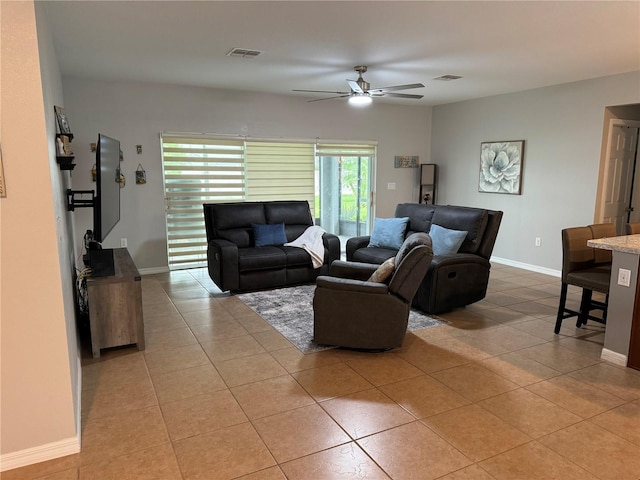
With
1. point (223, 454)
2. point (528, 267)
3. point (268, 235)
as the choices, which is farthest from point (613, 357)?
point (268, 235)

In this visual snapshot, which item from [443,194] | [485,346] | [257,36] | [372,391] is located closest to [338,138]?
[443,194]

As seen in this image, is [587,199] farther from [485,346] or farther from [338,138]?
[338,138]

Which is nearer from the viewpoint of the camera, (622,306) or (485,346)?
(622,306)

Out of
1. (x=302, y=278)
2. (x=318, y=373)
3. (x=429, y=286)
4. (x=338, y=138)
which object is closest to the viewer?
(x=318, y=373)

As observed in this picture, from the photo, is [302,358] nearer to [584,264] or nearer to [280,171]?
[584,264]

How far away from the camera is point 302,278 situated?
5.34 metres

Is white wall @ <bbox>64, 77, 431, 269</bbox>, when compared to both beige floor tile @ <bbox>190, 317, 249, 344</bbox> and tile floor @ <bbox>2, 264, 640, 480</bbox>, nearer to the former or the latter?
tile floor @ <bbox>2, 264, 640, 480</bbox>

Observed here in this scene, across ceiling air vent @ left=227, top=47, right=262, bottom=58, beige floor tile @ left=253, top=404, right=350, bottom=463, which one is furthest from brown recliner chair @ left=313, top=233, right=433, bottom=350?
ceiling air vent @ left=227, top=47, right=262, bottom=58

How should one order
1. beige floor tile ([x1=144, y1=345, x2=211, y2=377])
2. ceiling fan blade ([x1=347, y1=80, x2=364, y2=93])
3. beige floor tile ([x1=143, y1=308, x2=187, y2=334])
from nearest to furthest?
1. beige floor tile ([x1=144, y1=345, x2=211, y2=377])
2. beige floor tile ([x1=143, y1=308, x2=187, y2=334])
3. ceiling fan blade ([x1=347, y1=80, x2=364, y2=93])

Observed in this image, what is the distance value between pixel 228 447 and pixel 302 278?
3156mm

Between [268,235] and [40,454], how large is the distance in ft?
11.7

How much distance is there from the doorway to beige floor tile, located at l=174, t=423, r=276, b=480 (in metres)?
5.28

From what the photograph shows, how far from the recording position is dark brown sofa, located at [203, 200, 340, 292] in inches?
194

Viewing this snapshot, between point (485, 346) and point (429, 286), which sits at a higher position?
point (429, 286)
